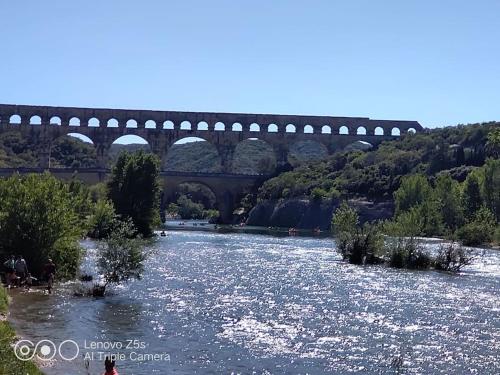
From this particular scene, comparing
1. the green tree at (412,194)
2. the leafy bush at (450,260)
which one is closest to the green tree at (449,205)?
the green tree at (412,194)

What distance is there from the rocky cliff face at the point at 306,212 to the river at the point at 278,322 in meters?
52.4

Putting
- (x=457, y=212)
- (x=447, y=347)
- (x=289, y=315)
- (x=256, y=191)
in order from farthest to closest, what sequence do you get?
(x=256, y=191)
(x=457, y=212)
(x=289, y=315)
(x=447, y=347)

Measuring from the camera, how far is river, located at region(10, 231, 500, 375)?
1575 centimetres

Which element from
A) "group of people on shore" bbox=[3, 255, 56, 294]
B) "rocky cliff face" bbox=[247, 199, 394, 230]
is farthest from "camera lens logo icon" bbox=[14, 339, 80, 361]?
"rocky cliff face" bbox=[247, 199, 394, 230]

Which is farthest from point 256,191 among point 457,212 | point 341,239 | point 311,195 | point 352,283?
point 352,283

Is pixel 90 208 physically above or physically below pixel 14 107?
below

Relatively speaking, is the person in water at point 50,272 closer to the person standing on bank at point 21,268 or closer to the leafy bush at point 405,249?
the person standing on bank at point 21,268

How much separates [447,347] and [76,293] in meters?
12.1

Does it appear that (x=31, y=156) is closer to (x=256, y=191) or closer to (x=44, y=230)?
(x=256, y=191)

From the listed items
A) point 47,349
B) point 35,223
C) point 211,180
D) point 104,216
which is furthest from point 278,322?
point 211,180

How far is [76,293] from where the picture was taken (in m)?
23.7

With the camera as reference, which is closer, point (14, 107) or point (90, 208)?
point (90, 208)

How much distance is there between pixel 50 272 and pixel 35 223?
6.33 ft

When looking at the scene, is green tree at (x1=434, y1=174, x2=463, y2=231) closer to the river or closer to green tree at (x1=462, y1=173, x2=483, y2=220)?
green tree at (x1=462, y1=173, x2=483, y2=220)
